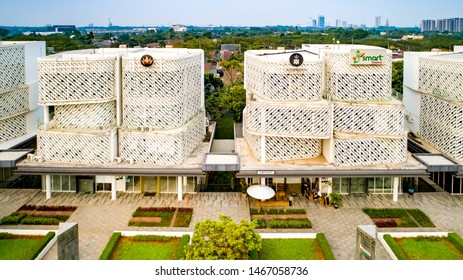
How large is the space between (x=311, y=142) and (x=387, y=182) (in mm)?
A: 5904

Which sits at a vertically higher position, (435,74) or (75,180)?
(435,74)

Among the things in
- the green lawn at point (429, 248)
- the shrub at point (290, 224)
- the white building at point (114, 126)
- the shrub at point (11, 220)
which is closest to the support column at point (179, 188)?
the white building at point (114, 126)

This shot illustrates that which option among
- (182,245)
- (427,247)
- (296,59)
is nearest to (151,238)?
(182,245)

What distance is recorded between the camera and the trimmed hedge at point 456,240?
22.4 m

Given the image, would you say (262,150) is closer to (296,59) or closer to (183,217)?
(296,59)

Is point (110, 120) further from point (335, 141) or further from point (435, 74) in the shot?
point (435, 74)

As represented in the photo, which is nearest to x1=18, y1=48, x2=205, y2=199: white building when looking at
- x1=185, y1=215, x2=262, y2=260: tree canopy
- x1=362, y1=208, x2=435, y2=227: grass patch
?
x1=185, y1=215, x2=262, y2=260: tree canopy

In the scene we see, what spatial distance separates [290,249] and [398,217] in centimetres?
816

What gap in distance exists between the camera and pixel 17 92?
35094mm

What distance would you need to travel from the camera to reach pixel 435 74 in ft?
109

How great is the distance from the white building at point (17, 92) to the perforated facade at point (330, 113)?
18.9 meters

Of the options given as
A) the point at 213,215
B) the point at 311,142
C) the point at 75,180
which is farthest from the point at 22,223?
the point at 311,142

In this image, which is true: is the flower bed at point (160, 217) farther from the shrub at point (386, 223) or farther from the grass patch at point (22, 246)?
the shrub at point (386, 223)

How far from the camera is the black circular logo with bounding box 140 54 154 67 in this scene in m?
29.2
